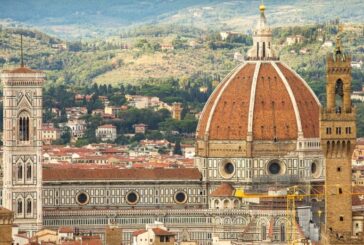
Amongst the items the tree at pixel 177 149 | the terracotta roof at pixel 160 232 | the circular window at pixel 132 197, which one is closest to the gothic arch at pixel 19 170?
the circular window at pixel 132 197

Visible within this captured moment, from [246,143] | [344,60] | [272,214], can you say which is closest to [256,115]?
[246,143]

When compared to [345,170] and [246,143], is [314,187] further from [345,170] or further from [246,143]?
[345,170]

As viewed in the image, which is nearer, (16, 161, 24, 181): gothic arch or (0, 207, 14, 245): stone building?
(0, 207, 14, 245): stone building

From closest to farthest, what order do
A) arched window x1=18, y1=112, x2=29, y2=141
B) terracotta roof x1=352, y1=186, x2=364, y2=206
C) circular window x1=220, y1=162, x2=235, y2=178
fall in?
terracotta roof x1=352, y1=186, x2=364, y2=206 → arched window x1=18, y1=112, x2=29, y2=141 → circular window x1=220, y1=162, x2=235, y2=178

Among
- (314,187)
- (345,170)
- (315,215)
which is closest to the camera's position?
(345,170)

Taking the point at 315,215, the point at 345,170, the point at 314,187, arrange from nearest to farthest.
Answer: the point at 345,170, the point at 315,215, the point at 314,187

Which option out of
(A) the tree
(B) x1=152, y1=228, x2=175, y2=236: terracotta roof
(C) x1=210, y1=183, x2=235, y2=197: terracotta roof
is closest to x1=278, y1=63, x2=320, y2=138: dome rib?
(C) x1=210, y1=183, x2=235, y2=197: terracotta roof

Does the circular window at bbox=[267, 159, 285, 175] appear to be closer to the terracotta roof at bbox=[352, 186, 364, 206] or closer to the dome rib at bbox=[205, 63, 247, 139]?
the dome rib at bbox=[205, 63, 247, 139]
